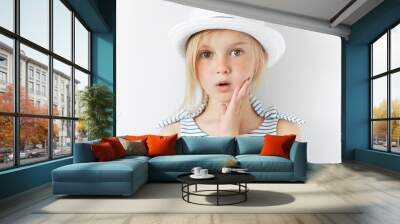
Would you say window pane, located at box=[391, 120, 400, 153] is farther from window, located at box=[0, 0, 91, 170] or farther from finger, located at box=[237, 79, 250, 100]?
window, located at box=[0, 0, 91, 170]

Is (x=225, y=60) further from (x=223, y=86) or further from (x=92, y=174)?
(x=92, y=174)

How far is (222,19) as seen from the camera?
7.85 m

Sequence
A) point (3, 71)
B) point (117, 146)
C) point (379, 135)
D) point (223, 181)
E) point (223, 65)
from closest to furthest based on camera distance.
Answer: point (223, 181)
point (3, 71)
point (117, 146)
point (223, 65)
point (379, 135)

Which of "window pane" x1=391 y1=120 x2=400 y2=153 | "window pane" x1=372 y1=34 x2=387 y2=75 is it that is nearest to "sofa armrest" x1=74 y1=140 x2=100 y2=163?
"window pane" x1=391 y1=120 x2=400 y2=153

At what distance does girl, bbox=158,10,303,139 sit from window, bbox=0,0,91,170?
78.0 inches

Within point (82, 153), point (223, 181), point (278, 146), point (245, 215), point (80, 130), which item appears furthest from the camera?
point (80, 130)

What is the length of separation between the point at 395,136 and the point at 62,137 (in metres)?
6.64

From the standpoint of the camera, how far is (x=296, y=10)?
7770mm

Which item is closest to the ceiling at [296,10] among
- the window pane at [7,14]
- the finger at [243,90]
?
the finger at [243,90]

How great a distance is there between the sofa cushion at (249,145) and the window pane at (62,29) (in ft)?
11.8

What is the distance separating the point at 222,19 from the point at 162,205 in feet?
15.2

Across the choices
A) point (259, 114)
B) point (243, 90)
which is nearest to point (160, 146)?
point (243, 90)

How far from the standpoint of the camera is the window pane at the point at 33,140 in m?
5.38

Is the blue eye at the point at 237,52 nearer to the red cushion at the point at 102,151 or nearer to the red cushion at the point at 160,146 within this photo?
the red cushion at the point at 160,146
